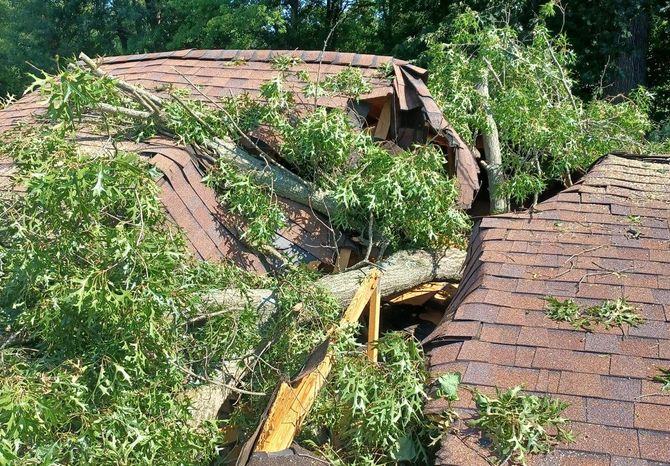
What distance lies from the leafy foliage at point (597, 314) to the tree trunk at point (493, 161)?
2.81 m

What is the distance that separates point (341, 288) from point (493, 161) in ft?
7.96

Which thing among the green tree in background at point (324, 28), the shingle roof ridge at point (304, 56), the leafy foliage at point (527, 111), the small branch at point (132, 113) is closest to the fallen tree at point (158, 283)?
the small branch at point (132, 113)

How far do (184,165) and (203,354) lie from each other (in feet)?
6.01

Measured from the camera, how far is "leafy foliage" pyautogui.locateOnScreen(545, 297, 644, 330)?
344cm

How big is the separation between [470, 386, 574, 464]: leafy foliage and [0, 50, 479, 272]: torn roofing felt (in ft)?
8.81

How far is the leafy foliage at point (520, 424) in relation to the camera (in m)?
2.77

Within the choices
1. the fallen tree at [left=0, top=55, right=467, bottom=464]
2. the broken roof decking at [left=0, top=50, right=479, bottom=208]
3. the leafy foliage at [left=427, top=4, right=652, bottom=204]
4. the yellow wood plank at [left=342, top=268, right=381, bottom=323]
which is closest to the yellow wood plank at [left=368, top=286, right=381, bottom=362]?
the yellow wood plank at [left=342, top=268, right=381, bottom=323]

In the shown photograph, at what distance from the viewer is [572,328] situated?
3.44 m

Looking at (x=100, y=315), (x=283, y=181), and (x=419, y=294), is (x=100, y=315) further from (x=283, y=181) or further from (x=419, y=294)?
(x=419, y=294)

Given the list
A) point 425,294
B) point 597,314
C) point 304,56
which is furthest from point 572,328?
point 304,56

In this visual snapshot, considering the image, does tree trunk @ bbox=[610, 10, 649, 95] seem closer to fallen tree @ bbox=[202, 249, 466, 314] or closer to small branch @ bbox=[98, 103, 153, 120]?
fallen tree @ bbox=[202, 249, 466, 314]

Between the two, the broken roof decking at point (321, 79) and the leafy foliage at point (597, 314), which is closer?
the leafy foliage at point (597, 314)

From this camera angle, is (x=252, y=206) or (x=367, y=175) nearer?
(x=252, y=206)

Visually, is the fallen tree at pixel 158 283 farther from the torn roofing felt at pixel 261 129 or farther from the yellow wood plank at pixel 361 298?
the torn roofing felt at pixel 261 129
